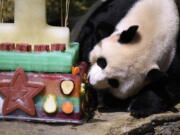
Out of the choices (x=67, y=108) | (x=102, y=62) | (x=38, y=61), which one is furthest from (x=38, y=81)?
(x=102, y=62)

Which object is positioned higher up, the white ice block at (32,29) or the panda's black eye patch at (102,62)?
the white ice block at (32,29)

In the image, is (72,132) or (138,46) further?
(138,46)

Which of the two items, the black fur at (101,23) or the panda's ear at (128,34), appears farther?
the black fur at (101,23)

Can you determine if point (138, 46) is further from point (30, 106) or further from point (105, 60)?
point (30, 106)

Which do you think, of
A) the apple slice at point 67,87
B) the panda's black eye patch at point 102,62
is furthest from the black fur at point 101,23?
the apple slice at point 67,87

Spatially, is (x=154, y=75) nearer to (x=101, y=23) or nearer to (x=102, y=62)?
(x=102, y=62)

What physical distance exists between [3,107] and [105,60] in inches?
24.4

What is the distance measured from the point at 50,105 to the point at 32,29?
1.44 ft

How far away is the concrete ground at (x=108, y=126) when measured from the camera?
8.75 ft

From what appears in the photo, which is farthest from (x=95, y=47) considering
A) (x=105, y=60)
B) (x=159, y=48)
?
(x=159, y=48)

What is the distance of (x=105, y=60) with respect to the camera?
287 cm

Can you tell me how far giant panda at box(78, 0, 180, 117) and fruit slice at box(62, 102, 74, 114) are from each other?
9.9 inches

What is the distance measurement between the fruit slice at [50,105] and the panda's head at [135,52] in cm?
29

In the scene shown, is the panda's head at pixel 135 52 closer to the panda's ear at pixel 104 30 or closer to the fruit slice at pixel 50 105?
the panda's ear at pixel 104 30
